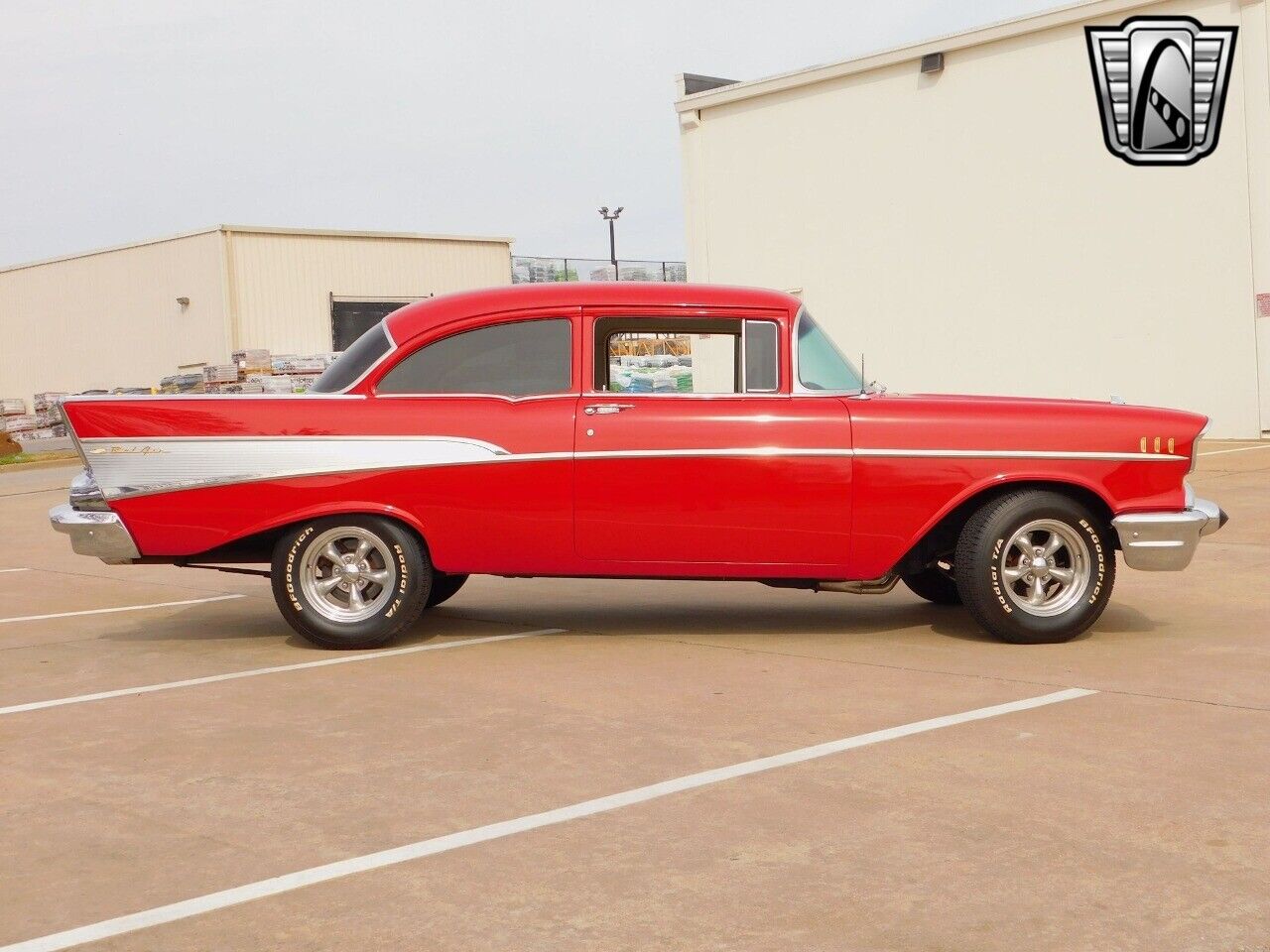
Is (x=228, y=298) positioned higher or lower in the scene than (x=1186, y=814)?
higher

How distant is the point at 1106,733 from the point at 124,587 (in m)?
7.22

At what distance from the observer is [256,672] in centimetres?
700

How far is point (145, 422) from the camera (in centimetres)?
739

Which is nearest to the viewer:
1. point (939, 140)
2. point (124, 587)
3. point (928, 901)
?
point (928, 901)

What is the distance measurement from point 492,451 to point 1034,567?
2.65m

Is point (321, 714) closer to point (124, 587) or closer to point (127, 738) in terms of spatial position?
point (127, 738)

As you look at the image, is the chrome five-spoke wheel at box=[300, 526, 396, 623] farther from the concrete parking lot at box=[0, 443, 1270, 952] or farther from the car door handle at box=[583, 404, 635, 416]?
the car door handle at box=[583, 404, 635, 416]

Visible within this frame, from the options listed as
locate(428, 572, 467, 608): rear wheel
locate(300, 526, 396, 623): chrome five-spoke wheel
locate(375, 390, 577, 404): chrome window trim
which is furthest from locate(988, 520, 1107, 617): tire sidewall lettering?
locate(428, 572, 467, 608): rear wheel

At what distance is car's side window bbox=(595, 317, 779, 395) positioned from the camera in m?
7.53

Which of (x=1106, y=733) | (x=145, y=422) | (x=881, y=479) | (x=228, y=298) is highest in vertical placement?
(x=228, y=298)

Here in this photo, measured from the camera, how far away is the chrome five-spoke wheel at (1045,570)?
7289mm

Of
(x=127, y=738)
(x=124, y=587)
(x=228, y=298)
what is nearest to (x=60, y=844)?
(x=127, y=738)

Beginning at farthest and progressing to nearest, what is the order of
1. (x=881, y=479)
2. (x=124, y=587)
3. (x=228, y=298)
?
(x=228, y=298) < (x=124, y=587) < (x=881, y=479)

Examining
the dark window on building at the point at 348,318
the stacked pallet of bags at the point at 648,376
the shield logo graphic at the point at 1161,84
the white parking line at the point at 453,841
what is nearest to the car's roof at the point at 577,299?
the stacked pallet of bags at the point at 648,376
